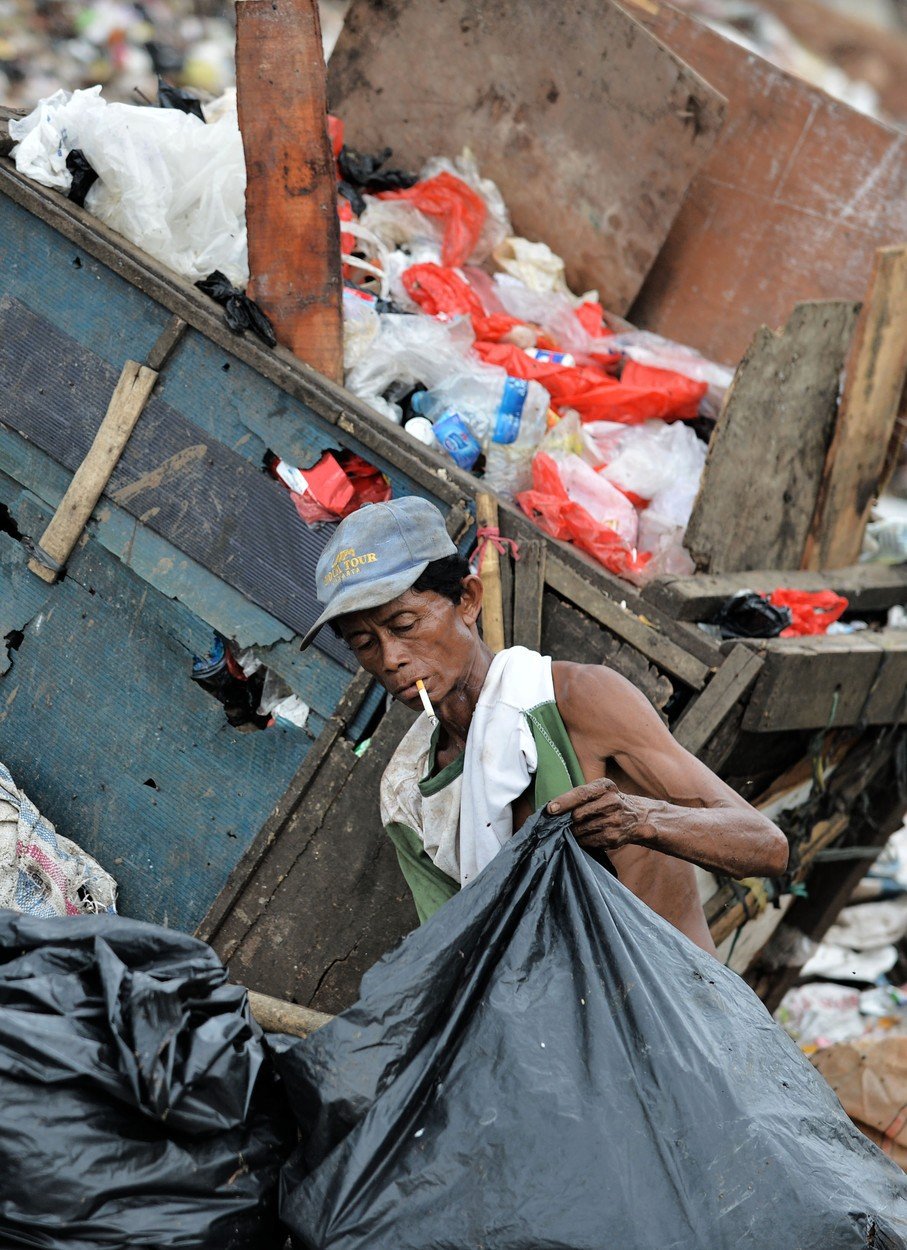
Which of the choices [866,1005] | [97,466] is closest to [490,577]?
[97,466]

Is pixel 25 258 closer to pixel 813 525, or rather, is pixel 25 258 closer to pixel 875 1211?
pixel 813 525

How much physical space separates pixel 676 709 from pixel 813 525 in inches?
52.4

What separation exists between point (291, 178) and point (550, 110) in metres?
1.70

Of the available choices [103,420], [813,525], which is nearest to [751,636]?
[813,525]

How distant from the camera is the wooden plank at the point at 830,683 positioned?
10.4ft

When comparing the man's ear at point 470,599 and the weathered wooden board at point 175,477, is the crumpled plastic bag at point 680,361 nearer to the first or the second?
the weathered wooden board at point 175,477

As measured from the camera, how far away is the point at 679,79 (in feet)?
14.8

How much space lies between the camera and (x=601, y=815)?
5.98 ft

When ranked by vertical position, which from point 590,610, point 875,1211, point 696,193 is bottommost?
point 875,1211

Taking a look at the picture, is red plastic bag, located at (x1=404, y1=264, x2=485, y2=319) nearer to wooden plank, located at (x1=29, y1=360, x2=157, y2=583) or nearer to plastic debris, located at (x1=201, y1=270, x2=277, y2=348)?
plastic debris, located at (x1=201, y1=270, x2=277, y2=348)

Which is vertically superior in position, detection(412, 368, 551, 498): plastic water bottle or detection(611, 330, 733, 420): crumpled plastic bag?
detection(611, 330, 733, 420): crumpled plastic bag

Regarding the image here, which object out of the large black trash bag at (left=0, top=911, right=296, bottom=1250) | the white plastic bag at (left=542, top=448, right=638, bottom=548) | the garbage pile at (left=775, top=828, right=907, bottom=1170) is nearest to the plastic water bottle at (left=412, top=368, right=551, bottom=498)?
the white plastic bag at (left=542, top=448, right=638, bottom=548)

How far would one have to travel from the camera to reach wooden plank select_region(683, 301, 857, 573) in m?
3.65

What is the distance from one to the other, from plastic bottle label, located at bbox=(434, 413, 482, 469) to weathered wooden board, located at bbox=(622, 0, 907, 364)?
1.86m
